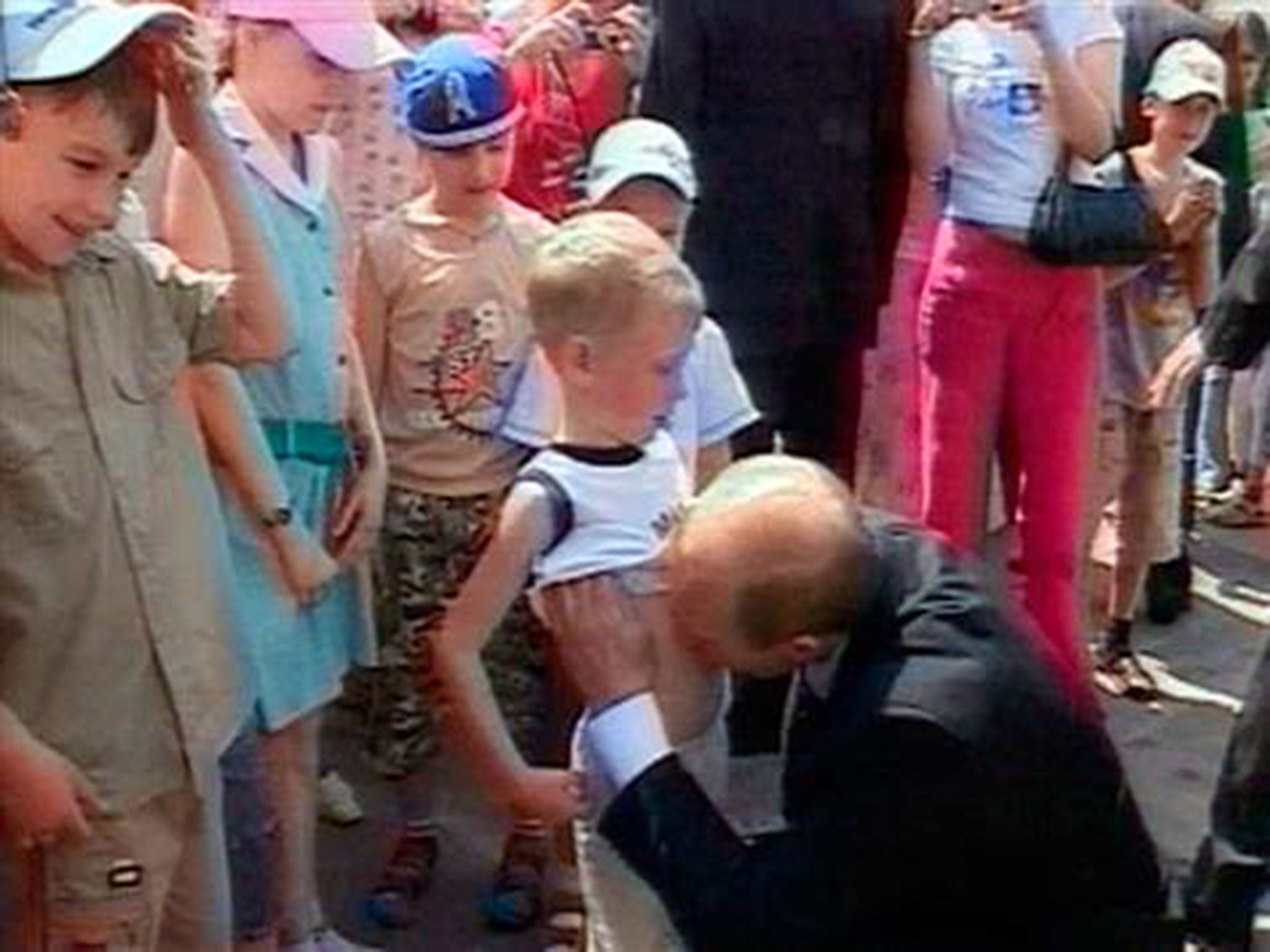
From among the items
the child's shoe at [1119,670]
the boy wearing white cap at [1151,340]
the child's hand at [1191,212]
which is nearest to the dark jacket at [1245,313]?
the child's hand at [1191,212]

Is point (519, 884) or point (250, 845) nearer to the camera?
point (250, 845)

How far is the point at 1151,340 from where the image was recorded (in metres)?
5.43

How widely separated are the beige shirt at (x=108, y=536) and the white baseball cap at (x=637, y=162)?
1.21m

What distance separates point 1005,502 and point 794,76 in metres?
1.02

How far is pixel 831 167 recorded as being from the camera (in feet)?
14.9

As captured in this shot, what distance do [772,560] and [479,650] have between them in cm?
69

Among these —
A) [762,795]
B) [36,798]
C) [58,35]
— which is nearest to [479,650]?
[36,798]

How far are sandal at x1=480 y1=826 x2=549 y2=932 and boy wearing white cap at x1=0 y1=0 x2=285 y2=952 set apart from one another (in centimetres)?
126

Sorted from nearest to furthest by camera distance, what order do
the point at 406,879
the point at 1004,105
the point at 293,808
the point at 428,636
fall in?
1. the point at 293,808
2. the point at 428,636
3. the point at 406,879
4. the point at 1004,105

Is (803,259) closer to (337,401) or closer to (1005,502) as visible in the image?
(1005,502)

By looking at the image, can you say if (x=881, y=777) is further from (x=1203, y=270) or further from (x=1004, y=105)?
(x=1203, y=270)

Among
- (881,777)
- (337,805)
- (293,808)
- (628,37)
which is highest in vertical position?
(628,37)

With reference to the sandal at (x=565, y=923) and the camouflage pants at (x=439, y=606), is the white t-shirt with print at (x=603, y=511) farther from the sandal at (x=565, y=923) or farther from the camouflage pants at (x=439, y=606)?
the sandal at (x=565, y=923)

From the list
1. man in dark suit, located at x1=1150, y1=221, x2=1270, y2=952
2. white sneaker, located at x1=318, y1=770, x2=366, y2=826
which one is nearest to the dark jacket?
man in dark suit, located at x1=1150, y1=221, x2=1270, y2=952
